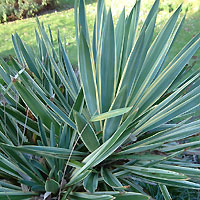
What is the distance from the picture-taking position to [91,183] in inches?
44.3

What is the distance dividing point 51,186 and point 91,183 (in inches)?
7.2

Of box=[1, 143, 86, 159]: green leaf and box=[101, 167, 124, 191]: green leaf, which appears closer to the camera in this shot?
box=[1, 143, 86, 159]: green leaf

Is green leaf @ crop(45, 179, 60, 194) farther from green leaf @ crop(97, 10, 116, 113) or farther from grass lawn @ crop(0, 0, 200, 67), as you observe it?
grass lawn @ crop(0, 0, 200, 67)

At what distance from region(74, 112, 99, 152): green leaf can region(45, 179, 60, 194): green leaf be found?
23 cm

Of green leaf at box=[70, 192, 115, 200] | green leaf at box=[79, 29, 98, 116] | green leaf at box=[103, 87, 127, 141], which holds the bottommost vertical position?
green leaf at box=[70, 192, 115, 200]

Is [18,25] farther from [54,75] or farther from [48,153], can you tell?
[48,153]

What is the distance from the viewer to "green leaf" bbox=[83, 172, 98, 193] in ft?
3.51

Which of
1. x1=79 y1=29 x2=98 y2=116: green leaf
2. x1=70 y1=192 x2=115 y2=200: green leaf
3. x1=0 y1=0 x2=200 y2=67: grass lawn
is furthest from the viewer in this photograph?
x1=0 y1=0 x2=200 y2=67: grass lawn

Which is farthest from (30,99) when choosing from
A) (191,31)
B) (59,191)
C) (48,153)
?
(191,31)

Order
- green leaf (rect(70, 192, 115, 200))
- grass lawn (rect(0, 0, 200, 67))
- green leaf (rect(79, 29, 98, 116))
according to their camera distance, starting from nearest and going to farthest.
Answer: green leaf (rect(70, 192, 115, 200))
green leaf (rect(79, 29, 98, 116))
grass lawn (rect(0, 0, 200, 67))

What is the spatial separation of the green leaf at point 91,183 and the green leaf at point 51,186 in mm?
127

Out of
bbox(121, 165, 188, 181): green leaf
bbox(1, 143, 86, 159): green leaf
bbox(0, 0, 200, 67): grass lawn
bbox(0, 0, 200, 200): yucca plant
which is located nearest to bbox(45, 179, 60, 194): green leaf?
bbox(0, 0, 200, 200): yucca plant

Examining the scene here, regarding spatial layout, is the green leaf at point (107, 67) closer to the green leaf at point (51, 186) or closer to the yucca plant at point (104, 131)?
the yucca plant at point (104, 131)

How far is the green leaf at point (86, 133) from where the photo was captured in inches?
41.5
